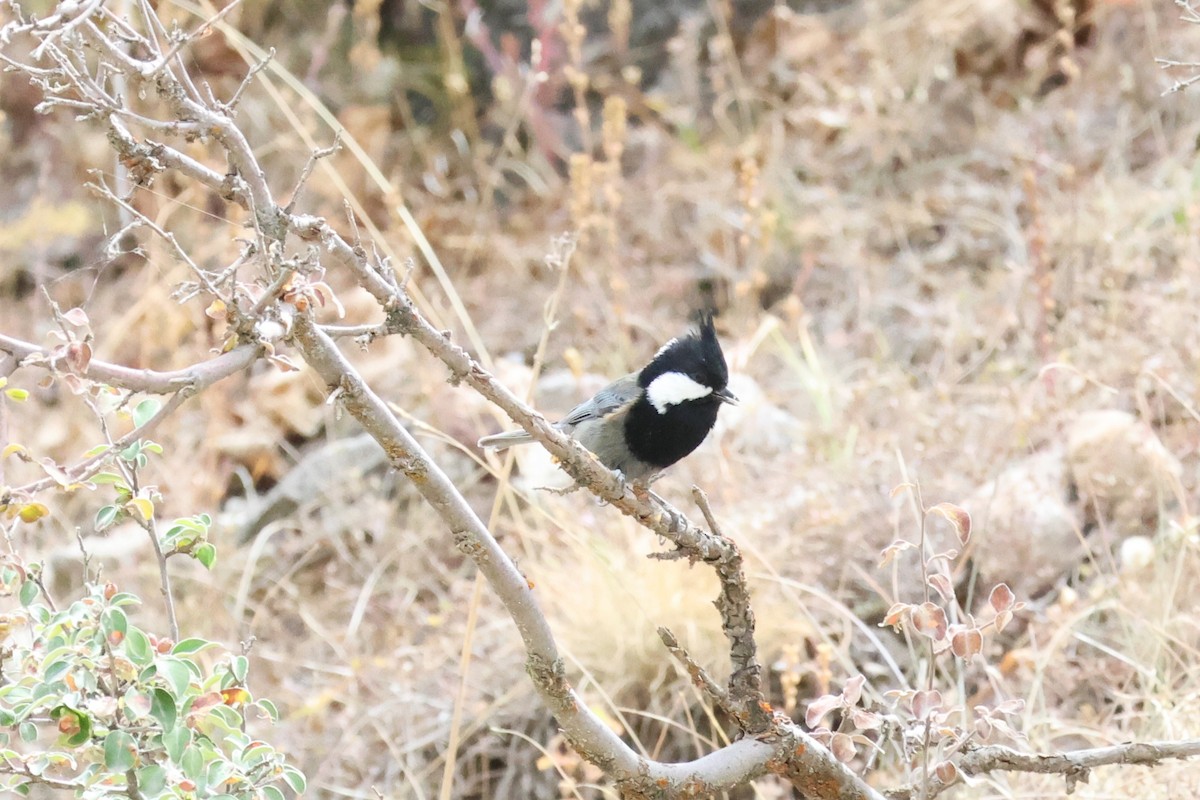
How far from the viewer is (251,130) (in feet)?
17.2

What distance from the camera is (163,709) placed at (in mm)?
1342

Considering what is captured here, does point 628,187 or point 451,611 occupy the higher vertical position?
point 628,187

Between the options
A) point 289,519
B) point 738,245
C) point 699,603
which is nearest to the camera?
point 699,603

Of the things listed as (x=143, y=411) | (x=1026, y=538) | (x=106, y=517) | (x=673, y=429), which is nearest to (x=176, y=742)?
(x=106, y=517)

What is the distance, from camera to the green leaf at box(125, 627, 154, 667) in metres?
1.35

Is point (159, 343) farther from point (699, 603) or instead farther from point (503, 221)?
point (699, 603)

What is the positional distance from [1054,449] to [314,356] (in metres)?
2.53

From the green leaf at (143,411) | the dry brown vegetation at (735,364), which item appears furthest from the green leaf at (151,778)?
the dry brown vegetation at (735,364)

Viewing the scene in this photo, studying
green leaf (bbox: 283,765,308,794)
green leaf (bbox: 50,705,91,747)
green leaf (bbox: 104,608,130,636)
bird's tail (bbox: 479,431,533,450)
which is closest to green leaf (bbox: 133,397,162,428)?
green leaf (bbox: 104,608,130,636)

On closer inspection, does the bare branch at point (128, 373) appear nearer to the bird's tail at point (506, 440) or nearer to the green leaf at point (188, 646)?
the green leaf at point (188, 646)

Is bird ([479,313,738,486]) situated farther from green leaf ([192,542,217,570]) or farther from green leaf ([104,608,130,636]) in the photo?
green leaf ([104,608,130,636])

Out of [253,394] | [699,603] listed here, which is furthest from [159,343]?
[699,603]

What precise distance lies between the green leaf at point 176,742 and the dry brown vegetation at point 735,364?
27.7 inches

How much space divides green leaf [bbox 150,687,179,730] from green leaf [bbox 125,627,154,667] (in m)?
0.05
